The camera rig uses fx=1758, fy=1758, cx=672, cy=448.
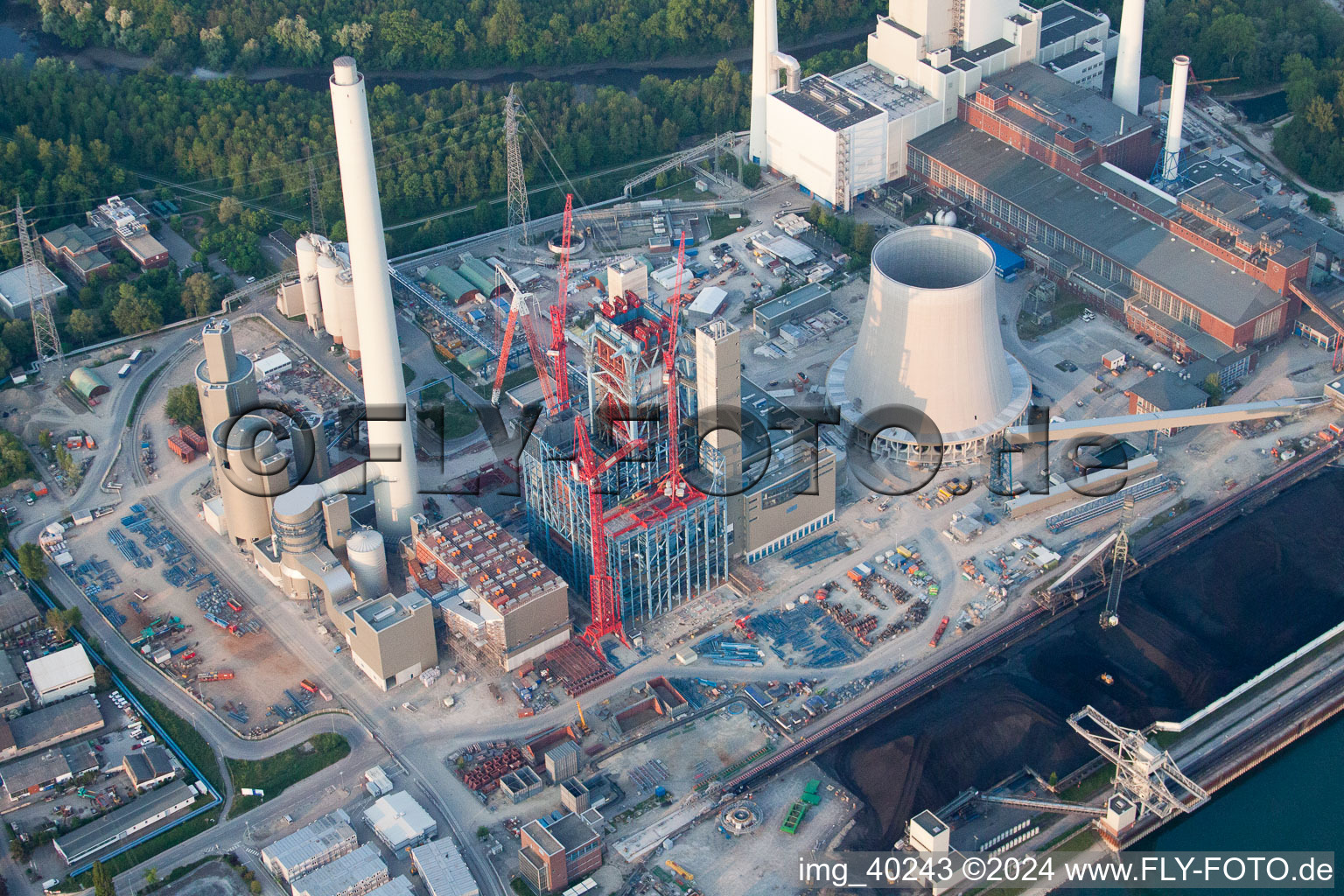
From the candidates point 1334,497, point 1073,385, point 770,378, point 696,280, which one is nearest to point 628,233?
point 696,280

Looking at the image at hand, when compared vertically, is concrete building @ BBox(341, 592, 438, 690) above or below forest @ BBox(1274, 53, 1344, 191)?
below

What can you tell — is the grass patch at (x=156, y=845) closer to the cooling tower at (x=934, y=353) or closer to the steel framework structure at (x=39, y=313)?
the steel framework structure at (x=39, y=313)

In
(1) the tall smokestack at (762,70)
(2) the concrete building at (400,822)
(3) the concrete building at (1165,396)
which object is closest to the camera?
(2) the concrete building at (400,822)

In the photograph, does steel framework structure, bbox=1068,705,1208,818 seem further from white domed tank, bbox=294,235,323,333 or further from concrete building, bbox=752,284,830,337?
white domed tank, bbox=294,235,323,333

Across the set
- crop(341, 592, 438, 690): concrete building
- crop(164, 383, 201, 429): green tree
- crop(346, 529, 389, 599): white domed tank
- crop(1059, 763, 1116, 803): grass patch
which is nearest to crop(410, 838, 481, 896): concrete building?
crop(341, 592, 438, 690): concrete building

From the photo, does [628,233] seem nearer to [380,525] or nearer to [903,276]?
[903,276]

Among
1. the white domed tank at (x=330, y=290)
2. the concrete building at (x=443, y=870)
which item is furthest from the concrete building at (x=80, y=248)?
the concrete building at (x=443, y=870)

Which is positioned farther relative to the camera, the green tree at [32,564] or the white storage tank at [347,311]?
the white storage tank at [347,311]
